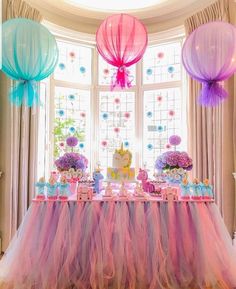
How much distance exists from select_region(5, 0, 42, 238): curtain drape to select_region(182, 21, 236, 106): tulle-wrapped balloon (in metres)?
1.96

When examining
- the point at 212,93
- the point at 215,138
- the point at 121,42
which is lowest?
the point at 215,138

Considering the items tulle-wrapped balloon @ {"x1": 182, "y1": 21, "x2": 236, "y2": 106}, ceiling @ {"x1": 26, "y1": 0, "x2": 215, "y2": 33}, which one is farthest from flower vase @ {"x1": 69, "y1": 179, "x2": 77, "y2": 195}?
ceiling @ {"x1": 26, "y1": 0, "x2": 215, "y2": 33}

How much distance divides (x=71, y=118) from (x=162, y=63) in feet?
5.12

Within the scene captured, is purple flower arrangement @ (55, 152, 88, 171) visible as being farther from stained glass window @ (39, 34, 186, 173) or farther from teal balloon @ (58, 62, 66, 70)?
teal balloon @ (58, 62, 66, 70)

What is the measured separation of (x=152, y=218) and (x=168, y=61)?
2.65 m

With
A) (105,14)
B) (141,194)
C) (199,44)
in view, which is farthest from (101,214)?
(105,14)

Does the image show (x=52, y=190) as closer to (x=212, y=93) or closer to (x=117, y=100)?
(x=212, y=93)

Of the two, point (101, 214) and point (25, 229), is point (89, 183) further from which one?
point (25, 229)

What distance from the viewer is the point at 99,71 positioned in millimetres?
4527

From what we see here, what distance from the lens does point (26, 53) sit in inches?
103

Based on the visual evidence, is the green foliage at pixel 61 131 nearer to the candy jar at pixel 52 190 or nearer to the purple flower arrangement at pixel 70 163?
the purple flower arrangement at pixel 70 163

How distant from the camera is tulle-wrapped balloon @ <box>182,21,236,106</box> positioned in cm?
272

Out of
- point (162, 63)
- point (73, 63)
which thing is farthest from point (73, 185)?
point (162, 63)

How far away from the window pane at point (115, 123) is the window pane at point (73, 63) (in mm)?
406
